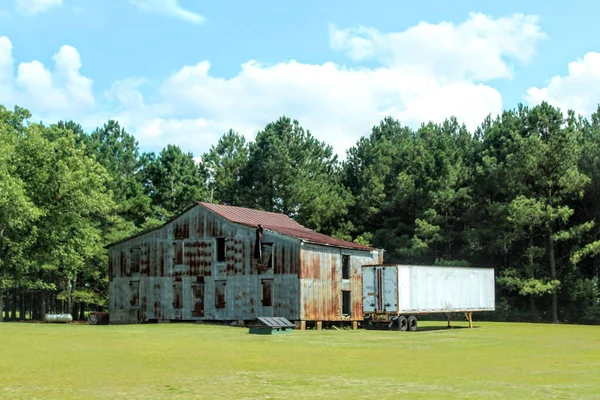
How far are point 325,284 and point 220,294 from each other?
762cm

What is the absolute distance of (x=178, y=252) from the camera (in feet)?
184

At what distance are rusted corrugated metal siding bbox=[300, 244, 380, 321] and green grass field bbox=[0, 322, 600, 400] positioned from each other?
16.8m

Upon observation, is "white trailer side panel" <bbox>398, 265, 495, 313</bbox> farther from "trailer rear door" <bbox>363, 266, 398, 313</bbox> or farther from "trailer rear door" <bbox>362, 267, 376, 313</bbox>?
"trailer rear door" <bbox>362, 267, 376, 313</bbox>

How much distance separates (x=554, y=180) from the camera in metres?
65.1

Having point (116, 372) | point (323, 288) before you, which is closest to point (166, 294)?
point (323, 288)

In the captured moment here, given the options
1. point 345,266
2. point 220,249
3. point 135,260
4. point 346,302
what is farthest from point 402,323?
point 135,260

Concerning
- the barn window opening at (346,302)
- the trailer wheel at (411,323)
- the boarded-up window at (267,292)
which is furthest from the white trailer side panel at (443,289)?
the boarded-up window at (267,292)

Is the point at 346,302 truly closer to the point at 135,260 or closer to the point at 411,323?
the point at 411,323

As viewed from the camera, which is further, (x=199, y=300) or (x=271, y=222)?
(x=271, y=222)

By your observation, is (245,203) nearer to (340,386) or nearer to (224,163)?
(224,163)

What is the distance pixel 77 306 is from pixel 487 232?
5004 centimetres

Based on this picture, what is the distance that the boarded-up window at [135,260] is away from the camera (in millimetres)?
58062

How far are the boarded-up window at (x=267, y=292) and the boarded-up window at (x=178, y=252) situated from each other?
24.4ft

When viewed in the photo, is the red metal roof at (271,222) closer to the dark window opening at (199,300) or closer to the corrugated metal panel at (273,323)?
the dark window opening at (199,300)
